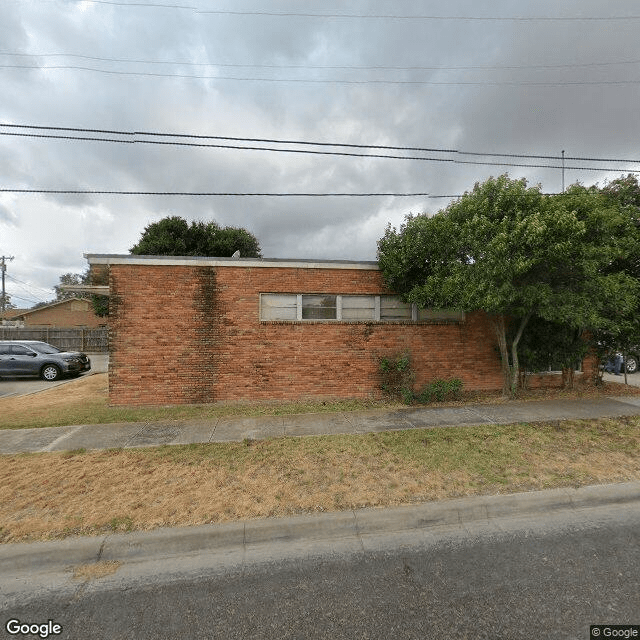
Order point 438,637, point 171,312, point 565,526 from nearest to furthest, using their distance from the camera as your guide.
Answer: point 438,637
point 565,526
point 171,312

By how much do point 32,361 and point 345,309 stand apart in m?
12.7

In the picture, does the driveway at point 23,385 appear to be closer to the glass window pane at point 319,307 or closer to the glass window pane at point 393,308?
the glass window pane at point 319,307

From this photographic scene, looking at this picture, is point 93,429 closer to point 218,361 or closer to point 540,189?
point 218,361

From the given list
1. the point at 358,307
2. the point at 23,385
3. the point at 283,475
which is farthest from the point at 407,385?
the point at 23,385

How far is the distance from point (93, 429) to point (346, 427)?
4659 mm

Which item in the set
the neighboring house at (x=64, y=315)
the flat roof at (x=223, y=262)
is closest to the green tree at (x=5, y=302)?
the neighboring house at (x=64, y=315)

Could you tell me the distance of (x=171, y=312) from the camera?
25.5ft

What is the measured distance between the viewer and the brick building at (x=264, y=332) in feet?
25.2

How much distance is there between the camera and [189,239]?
77.2ft

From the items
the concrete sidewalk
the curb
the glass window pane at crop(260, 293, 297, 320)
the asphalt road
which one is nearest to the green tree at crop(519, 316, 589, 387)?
the concrete sidewalk

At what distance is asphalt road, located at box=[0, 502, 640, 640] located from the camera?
2.26 meters

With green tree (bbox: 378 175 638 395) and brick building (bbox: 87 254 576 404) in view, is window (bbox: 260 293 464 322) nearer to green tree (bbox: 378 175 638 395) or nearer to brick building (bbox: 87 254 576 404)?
brick building (bbox: 87 254 576 404)

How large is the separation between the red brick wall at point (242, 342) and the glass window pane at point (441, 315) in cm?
22

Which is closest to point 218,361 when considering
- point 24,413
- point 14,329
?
point 24,413
